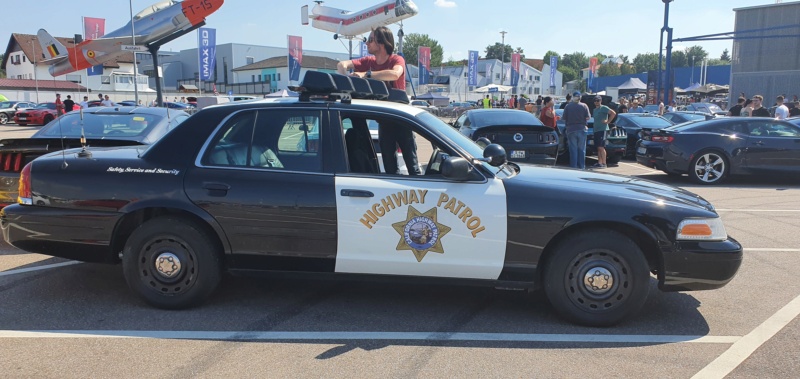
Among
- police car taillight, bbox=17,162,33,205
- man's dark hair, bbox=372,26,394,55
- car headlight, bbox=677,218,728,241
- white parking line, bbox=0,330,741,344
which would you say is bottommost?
white parking line, bbox=0,330,741,344

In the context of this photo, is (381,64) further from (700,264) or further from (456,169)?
(700,264)

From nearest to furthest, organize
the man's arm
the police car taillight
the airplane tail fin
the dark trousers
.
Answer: the police car taillight → the dark trousers → the man's arm → the airplane tail fin

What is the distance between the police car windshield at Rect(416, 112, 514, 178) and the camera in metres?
4.29

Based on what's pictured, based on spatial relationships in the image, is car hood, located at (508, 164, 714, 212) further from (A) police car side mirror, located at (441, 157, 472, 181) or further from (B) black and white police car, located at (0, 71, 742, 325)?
(A) police car side mirror, located at (441, 157, 472, 181)

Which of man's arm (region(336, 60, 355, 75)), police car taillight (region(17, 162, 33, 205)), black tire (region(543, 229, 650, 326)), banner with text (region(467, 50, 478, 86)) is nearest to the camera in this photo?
black tire (region(543, 229, 650, 326))

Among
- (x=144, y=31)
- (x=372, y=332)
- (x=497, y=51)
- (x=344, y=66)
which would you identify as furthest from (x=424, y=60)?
(x=497, y=51)

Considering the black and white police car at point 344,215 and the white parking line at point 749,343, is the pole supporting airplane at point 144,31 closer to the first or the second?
the black and white police car at point 344,215

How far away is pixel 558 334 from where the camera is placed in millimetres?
4062

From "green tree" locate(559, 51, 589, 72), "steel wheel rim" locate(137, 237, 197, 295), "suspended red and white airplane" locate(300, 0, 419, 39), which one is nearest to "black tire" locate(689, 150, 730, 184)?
"steel wheel rim" locate(137, 237, 197, 295)

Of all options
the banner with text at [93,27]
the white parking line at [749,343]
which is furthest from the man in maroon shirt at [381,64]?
the banner with text at [93,27]

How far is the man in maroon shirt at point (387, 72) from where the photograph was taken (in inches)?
192

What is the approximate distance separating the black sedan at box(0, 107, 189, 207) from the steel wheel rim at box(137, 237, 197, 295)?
231 cm

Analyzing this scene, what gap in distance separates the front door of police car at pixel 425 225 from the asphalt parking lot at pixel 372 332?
1.47 feet

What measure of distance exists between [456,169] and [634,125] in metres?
12.6
